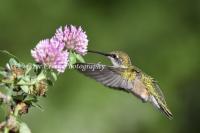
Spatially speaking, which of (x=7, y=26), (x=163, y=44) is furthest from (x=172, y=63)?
(x=7, y=26)

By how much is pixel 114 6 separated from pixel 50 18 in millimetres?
1057

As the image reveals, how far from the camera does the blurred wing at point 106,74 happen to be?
97.3 inches

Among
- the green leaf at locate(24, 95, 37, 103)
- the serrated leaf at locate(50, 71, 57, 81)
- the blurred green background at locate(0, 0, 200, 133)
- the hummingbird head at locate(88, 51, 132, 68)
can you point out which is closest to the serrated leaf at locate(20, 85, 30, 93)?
the green leaf at locate(24, 95, 37, 103)

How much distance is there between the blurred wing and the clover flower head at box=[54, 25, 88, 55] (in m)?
0.08

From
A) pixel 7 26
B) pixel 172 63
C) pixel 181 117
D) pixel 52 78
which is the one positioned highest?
pixel 7 26

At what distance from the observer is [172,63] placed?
24.6 feet

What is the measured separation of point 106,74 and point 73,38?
0.30 metres

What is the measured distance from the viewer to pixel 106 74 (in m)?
2.66

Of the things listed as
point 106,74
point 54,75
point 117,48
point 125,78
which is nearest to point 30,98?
point 54,75

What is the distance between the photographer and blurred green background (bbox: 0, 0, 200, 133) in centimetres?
675

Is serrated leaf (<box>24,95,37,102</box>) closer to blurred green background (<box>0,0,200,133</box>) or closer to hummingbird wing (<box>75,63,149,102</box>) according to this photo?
hummingbird wing (<box>75,63,149,102</box>)

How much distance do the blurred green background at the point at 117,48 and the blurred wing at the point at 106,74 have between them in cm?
371

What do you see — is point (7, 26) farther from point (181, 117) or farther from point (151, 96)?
point (151, 96)

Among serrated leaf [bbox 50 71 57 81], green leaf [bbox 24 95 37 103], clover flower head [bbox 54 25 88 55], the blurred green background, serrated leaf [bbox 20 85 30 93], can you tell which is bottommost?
green leaf [bbox 24 95 37 103]
